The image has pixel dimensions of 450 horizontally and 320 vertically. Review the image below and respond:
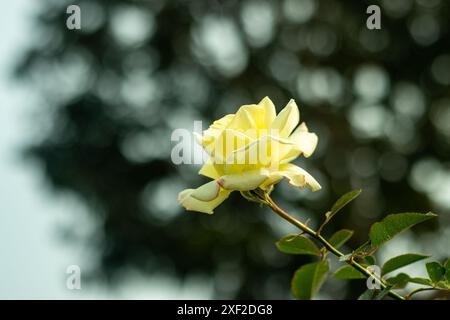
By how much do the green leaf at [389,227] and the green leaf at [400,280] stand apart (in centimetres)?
5

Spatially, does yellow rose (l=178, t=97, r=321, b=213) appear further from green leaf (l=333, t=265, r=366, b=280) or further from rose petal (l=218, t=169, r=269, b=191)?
green leaf (l=333, t=265, r=366, b=280)

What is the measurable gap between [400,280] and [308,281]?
4.9 inches

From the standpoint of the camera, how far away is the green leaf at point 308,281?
1.02 metres

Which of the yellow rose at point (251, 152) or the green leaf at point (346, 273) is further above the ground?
the yellow rose at point (251, 152)

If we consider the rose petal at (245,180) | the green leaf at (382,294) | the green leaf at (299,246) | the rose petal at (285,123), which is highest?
the rose petal at (285,123)

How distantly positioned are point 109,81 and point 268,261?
326cm

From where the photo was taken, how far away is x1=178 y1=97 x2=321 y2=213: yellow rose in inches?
38.6

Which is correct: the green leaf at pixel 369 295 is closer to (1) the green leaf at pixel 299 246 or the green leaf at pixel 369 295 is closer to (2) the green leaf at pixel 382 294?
(2) the green leaf at pixel 382 294

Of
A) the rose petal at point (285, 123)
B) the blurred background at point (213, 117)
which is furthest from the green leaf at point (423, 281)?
the blurred background at point (213, 117)

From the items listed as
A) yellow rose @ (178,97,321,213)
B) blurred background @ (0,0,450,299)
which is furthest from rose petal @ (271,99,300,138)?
blurred background @ (0,0,450,299)
